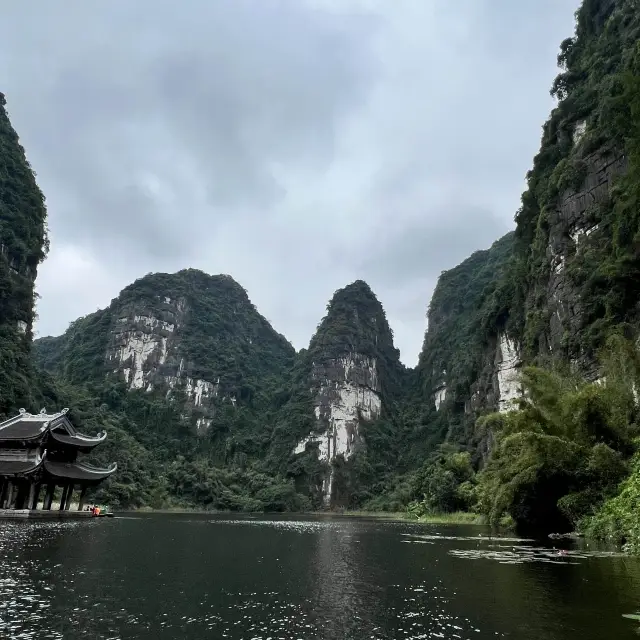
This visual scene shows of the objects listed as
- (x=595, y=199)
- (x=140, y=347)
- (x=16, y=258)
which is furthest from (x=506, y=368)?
(x=140, y=347)

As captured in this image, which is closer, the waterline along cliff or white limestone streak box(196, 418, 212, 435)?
the waterline along cliff

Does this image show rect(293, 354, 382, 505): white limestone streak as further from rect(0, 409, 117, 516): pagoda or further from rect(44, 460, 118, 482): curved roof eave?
rect(0, 409, 117, 516): pagoda

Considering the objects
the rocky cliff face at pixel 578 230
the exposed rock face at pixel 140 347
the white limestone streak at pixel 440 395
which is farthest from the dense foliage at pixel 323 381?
the rocky cliff face at pixel 578 230

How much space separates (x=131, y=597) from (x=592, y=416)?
14.1 meters

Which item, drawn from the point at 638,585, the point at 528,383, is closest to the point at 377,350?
the point at 528,383

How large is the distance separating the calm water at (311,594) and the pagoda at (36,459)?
39.9ft

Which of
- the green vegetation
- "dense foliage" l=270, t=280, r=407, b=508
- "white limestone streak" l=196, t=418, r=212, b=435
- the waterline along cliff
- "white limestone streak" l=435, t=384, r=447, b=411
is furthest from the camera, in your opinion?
"white limestone streak" l=196, t=418, r=212, b=435

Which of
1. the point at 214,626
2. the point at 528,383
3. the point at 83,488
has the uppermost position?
the point at 528,383

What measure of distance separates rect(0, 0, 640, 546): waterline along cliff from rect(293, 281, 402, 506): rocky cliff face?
360 millimetres

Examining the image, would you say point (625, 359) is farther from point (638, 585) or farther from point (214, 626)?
point (214, 626)

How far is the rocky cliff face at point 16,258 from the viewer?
1820 inches

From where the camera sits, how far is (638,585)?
8.64 meters

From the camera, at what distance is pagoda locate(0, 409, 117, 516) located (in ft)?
82.8

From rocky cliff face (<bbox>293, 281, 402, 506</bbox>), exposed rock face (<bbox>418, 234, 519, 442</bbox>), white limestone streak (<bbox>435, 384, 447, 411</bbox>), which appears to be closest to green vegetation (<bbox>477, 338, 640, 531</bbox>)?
exposed rock face (<bbox>418, 234, 519, 442</bbox>)
